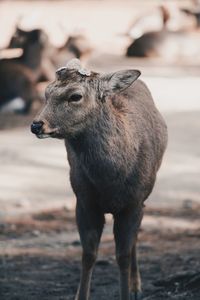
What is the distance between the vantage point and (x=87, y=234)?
6.43 meters

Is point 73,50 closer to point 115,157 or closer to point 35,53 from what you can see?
point 35,53

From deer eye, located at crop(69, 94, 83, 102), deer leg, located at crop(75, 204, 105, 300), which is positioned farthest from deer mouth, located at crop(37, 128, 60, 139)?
deer leg, located at crop(75, 204, 105, 300)

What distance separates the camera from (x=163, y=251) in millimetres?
8875

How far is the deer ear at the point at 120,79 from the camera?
19.5ft

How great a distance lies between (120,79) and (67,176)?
20.6 feet

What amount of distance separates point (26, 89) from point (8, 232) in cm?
883

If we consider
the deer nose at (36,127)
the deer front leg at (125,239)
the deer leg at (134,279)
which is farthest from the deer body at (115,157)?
the deer leg at (134,279)

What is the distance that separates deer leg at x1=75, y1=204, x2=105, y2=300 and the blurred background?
548 mm

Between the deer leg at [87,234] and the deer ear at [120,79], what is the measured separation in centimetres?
80

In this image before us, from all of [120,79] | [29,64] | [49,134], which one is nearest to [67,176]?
[120,79]

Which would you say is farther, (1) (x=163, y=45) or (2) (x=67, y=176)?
(1) (x=163, y=45)

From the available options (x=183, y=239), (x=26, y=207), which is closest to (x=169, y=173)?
(x=26, y=207)

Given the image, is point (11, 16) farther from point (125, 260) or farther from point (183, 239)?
point (125, 260)

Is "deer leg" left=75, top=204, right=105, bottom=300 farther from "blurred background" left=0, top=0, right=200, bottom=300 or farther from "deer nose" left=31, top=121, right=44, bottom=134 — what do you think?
"deer nose" left=31, top=121, right=44, bottom=134
